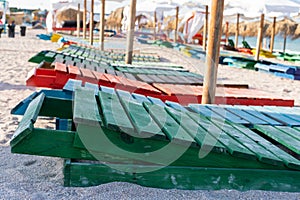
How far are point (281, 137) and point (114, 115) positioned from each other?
3.93 ft

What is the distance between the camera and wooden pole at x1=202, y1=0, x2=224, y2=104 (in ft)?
12.1

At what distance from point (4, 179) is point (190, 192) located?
108cm

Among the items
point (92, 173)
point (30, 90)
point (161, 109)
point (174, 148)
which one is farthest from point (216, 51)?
point (30, 90)

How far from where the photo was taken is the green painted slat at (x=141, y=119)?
2158 millimetres

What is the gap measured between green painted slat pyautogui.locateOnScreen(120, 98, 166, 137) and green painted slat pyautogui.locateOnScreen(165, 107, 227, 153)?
8.4 inches

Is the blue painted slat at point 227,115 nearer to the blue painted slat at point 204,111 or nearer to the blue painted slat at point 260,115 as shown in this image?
the blue painted slat at point 204,111

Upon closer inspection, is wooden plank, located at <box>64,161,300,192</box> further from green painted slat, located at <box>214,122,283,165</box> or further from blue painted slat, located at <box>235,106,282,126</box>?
blue painted slat, located at <box>235,106,282,126</box>

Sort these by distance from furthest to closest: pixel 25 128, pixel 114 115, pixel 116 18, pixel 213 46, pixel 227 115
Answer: pixel 116 18 → pixel 213 46 → pixel 227 115 → pixel 114 115 → pixel 25 128

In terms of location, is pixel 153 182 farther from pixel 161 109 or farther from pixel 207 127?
pixel 161 109

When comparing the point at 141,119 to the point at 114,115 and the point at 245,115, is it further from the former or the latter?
the point at 245,115

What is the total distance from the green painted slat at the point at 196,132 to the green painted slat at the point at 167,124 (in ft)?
0.14

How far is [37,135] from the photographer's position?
6.76 ft

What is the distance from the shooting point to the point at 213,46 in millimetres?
3754

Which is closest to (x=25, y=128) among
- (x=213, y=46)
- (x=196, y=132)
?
(x=196, y=132)
